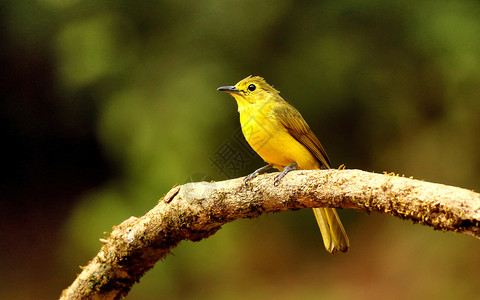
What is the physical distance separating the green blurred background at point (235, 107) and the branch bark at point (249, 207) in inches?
50.7

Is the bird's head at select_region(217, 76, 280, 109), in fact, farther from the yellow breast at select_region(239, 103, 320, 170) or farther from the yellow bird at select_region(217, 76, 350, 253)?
the yellow breast at select_region(239, 103, 320, 170)

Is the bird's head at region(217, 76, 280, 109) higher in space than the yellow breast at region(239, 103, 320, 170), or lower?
higher

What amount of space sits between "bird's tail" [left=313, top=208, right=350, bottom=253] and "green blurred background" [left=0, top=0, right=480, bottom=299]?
1441 mm

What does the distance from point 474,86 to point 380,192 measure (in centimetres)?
250

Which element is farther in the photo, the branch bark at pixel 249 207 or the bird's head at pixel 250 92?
the bird's head at pixel 250 92

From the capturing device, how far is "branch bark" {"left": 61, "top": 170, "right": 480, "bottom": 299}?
141cm

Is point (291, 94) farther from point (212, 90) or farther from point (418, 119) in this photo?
point (418, 119)

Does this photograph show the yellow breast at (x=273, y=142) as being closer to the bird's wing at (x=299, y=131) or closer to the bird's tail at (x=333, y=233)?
the bird's wing at (x=299, y=131)

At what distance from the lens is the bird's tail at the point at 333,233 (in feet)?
7.15

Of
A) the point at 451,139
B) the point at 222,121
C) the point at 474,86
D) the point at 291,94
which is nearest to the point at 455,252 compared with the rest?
the point at 451,139

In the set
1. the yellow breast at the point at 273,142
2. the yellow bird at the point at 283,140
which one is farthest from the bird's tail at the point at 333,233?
the yellow breast at the point at 273,142

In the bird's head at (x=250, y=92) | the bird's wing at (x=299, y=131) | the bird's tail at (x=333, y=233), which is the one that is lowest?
the bird's tail at (x=333, y=233)

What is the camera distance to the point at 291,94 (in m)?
3.70

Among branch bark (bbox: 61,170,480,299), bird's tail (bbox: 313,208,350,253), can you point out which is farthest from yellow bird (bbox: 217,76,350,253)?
branch bark (bbox: 61,170,480,299)
